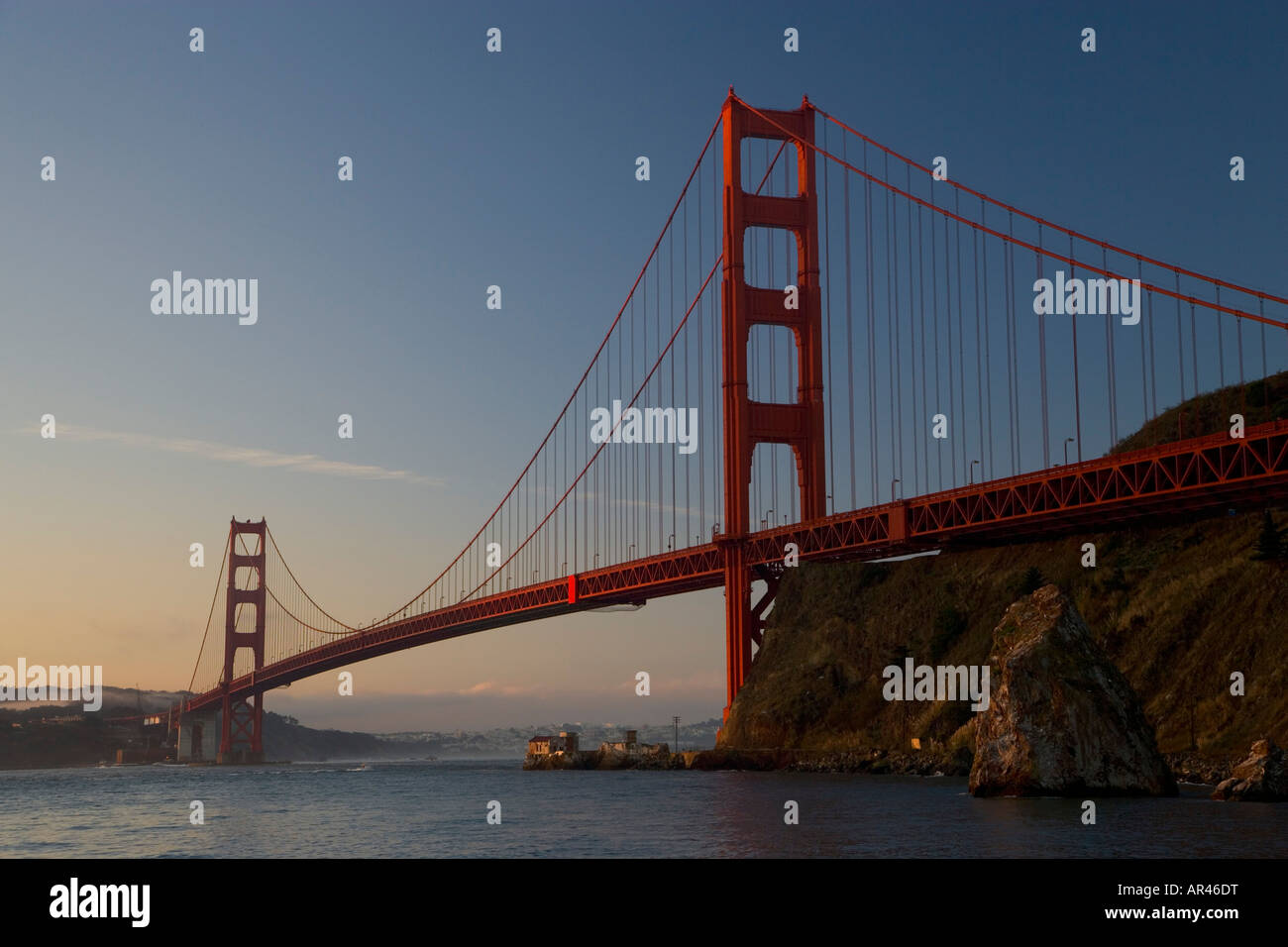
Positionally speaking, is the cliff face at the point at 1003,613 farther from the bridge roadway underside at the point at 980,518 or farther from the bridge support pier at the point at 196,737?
the bridge support pier at the point at 196,737

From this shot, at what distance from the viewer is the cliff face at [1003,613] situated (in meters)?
51.1

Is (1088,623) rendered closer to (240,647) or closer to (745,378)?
(745,378)

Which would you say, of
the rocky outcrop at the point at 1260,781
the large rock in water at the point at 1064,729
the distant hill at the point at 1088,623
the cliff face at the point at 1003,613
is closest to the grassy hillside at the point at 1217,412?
the distant hill at the point at 1088,623

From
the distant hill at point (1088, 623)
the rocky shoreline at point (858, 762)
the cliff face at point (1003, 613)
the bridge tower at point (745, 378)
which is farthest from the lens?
the bridge tower at point (745, 378)

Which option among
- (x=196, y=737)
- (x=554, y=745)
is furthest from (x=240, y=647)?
(x=554, y=745)

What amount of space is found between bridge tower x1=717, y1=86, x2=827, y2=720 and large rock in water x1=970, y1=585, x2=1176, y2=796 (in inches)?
1471

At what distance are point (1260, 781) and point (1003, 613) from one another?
91.5 feet

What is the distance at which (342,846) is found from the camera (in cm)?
3219

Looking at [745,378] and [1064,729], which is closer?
[1064,729]

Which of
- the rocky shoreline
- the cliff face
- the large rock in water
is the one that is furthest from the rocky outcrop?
the cliff face

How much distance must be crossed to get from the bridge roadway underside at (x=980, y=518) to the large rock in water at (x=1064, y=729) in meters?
13.2

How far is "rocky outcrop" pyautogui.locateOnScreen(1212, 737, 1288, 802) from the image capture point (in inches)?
1492

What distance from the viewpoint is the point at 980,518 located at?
6488 centimetres
